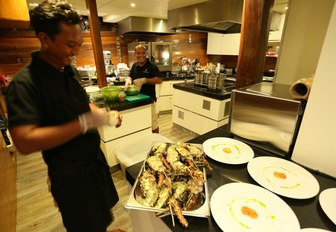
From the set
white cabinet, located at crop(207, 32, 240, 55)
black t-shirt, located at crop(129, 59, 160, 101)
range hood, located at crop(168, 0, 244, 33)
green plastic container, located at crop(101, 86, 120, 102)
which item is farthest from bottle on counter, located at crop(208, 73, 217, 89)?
white cabinet, located at crop(207, 32, 240, 55)

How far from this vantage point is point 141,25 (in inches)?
153

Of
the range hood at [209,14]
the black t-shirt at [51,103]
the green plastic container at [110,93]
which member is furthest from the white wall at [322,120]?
the green plastic container at [110,93]

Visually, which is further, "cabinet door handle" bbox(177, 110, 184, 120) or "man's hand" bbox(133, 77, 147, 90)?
"cabinet door handle" bbox(177, 110, 184, 120)

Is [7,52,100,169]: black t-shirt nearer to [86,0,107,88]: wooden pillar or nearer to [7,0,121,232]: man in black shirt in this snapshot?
[7,0,121,232]: man in black shirt

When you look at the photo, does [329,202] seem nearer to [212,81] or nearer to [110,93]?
[110,93]

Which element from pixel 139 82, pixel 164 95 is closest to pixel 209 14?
pixel 139 82

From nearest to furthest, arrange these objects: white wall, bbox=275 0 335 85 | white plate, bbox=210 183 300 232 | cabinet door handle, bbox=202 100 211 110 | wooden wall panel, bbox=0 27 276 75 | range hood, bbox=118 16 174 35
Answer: white plate, bbox=210 183 300 232, white wall, bbox=275 0 335 85, cabinet door handle, bbox=202 100 211 110, wooden wall panel, bbox=0 27 276 75, range hood, bbox=118 16 174 35

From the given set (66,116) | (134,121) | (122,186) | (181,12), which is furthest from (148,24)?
(66,116)

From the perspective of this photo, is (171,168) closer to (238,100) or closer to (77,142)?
(77,142)

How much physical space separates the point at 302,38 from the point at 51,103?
5.82 feet

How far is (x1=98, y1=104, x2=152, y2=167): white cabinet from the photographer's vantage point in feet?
6.59

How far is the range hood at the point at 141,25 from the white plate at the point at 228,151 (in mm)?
3544

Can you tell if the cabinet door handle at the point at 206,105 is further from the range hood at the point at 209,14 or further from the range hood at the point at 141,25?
the range hood at the point at 141,25

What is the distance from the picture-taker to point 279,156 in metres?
1.03
